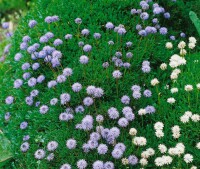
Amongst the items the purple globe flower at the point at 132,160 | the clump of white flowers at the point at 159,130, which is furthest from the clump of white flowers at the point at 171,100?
the purple globe flower at the point at 132,160

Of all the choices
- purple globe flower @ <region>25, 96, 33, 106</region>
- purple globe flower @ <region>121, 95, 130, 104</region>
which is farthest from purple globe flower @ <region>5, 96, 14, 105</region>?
purple globe flower @ <region>121, 95, 130, 104</region>

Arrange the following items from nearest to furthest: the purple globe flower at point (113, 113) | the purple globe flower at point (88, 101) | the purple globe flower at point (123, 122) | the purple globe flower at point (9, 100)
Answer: the purple globe flower at point (123, 122), the purple globe flower at point (113, 113), the purple globe flower at point (88, 101), the purple globe flower at point (9, 100)

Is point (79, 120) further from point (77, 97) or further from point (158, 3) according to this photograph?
point (158, 3)

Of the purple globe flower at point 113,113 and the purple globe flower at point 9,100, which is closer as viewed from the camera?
the purple globe flower at point 113,113

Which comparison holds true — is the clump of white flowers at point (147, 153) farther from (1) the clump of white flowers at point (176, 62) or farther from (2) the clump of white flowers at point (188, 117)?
(1) the clump of white flowers at point (176, 62)

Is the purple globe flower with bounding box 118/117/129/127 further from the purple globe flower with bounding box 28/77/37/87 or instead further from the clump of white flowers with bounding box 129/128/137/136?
the purple globe flower with bounding box 28/77/37/87

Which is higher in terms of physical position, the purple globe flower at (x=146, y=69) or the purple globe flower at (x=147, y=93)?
the purple globe flower at (x=146, y=69)

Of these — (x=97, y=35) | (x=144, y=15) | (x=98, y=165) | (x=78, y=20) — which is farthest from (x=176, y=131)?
(x=78, y=20)

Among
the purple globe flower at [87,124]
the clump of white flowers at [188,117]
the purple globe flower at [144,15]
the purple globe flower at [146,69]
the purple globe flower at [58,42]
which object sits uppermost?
the purple globe flower at [144,15]
